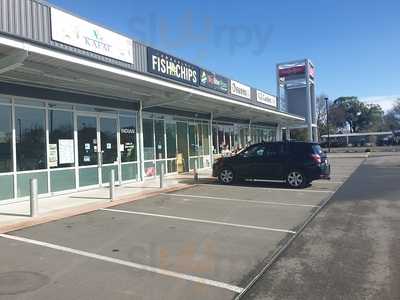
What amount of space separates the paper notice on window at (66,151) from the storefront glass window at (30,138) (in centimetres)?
62

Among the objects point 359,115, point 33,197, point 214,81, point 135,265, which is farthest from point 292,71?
point 359,115

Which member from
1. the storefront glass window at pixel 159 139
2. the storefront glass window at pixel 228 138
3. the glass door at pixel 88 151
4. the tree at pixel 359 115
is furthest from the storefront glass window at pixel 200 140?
the tree at pixel 359 115

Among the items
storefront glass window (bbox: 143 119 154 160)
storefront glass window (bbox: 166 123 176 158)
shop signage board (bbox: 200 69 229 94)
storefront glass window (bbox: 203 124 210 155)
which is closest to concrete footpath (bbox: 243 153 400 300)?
storefront glass window (bbox: 143 119 154 160)

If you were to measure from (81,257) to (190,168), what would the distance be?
16.2 meters

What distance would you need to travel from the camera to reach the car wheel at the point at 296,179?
1576cm

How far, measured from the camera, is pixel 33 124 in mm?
12430

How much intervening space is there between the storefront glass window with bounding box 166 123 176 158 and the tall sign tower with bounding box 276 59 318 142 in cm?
2783

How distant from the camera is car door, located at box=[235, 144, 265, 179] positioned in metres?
16.7

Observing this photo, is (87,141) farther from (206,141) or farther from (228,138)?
(228,138)

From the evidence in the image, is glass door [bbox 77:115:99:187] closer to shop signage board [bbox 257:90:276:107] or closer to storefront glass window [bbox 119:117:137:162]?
storefront glass window [bbox 119:117:137:162]

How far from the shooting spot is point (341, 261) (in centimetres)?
633

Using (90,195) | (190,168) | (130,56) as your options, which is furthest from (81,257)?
(190,168)

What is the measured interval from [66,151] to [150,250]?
24.5 ft

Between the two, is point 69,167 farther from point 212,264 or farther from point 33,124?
point 212,264
